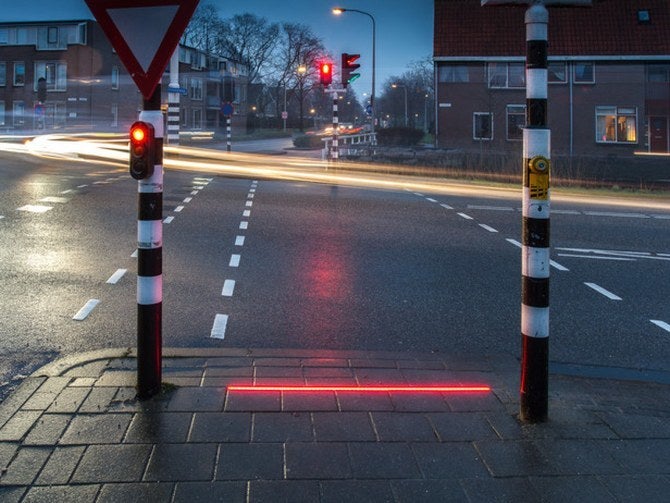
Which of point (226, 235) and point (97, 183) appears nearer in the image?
point (226, 235)

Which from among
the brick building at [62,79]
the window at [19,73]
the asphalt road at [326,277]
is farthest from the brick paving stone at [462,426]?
the window at [19,73]

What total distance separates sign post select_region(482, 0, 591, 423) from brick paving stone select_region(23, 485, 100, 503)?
2.44 metres

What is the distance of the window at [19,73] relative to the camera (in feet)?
Result: 213

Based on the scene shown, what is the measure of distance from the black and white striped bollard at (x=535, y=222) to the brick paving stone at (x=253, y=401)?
1508 mm

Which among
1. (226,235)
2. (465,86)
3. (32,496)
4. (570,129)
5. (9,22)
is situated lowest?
(32,496)

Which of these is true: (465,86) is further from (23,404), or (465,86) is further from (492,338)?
(23,404)

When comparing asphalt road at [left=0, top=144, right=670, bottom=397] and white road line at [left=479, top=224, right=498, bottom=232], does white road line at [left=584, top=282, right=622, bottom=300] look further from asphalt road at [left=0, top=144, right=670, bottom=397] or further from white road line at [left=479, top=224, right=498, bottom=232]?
white road line at [left=479, top=224, right=498, bottom=232]

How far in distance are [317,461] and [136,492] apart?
0.89m

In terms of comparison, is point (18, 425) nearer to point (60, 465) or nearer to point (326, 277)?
point (60, 465)

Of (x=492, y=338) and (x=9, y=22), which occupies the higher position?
(x=9, y=22)

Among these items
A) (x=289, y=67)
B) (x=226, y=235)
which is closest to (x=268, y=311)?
(x=226, y=235)

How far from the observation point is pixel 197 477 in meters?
3.35

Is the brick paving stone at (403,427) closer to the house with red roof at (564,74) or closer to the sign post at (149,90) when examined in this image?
the sign post at (149,90)

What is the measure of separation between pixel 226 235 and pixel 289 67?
7618 centimetres
